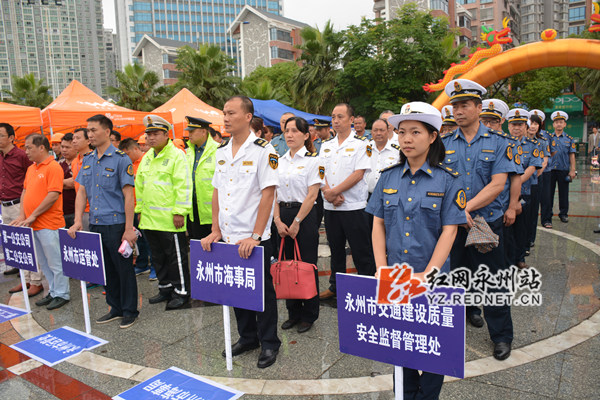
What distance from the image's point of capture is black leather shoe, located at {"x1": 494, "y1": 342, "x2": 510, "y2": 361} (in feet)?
10.5

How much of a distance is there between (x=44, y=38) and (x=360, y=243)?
91483 mm

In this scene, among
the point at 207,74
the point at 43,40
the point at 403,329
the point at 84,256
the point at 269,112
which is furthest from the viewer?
the point at 43,40

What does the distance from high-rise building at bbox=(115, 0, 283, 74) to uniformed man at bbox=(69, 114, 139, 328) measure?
310 feet

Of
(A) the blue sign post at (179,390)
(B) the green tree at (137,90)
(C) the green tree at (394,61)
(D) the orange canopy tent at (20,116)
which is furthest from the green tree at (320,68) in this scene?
(A) the blue sign post at (179,390)

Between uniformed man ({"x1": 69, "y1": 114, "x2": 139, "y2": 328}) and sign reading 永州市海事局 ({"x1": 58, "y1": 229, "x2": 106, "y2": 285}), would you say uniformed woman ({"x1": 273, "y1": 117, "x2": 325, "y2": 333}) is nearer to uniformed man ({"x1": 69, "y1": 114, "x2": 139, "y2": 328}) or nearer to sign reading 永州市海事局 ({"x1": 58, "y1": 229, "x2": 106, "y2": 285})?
uniformed man ({"x1": 69, "y1": 114, "x2": 139, "y2": 328})

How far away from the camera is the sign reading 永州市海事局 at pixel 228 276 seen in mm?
3030

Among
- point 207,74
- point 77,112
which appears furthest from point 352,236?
point 207,74

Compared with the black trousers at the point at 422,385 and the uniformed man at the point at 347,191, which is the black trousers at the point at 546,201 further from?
the black trousers at the point at 422,385

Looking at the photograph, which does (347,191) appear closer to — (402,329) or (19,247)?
(402,329)

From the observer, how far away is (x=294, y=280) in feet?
11.7

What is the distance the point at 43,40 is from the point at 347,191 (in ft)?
314

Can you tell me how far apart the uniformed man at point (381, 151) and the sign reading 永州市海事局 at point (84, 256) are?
117 inches

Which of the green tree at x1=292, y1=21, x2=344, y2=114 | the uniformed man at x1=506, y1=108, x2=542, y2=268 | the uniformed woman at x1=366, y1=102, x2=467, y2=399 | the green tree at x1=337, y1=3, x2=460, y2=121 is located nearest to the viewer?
the uniformed woman at x1=366, y1=102, x2=467, y2=399

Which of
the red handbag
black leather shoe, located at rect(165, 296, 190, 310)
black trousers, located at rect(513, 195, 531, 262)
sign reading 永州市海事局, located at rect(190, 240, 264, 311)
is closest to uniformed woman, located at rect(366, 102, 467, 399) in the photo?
sign reading 永州市海事局, located at rect(190, 240, 264, 311)
